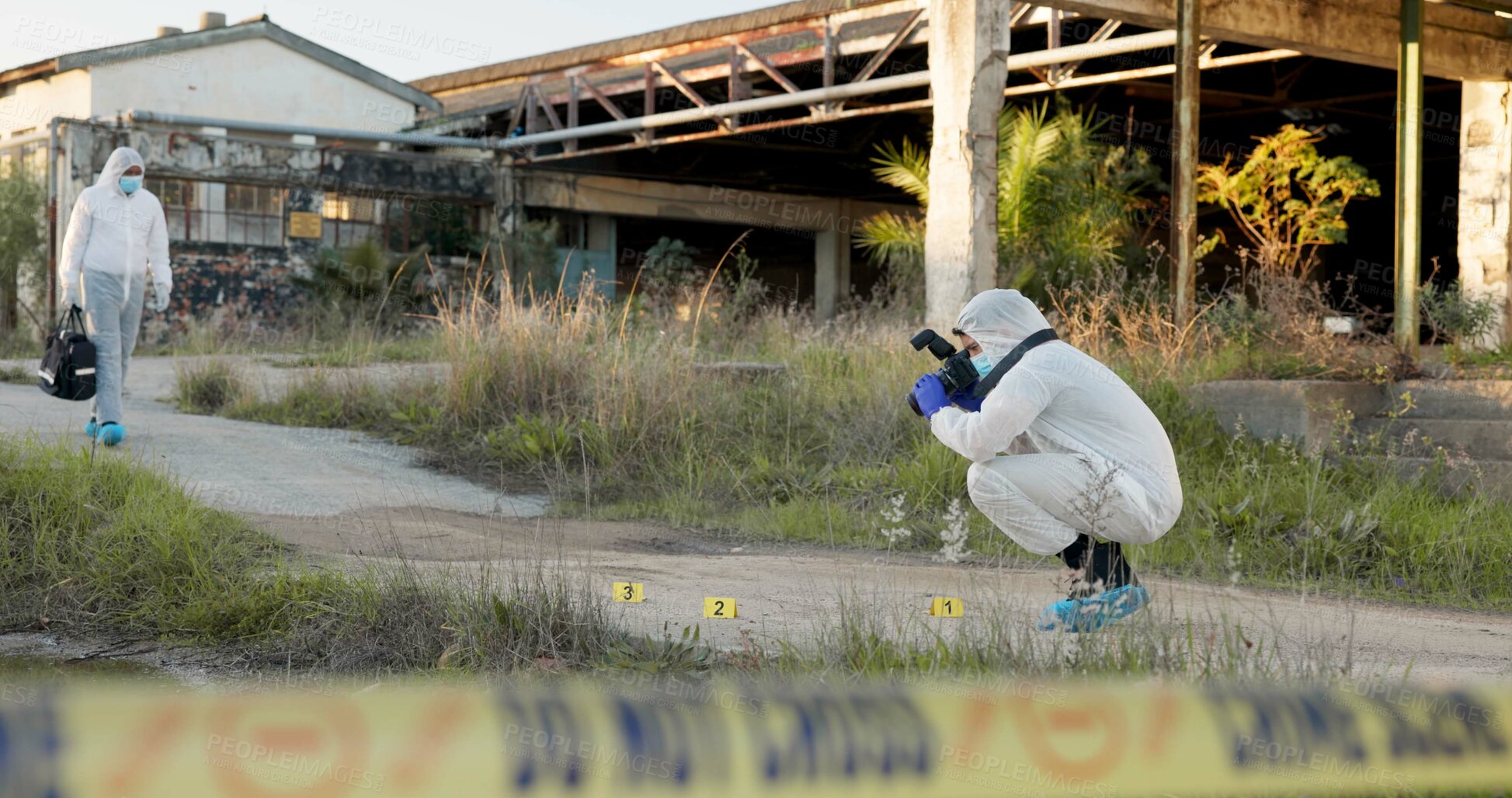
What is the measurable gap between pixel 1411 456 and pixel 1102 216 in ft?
18.3

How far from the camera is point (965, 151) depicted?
29.2ft

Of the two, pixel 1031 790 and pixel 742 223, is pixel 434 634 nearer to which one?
pixel 1031 790

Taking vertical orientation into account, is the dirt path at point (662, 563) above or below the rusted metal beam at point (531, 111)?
below

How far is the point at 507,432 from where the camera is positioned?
8195mm

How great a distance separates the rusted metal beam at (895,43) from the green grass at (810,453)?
15.8 ft

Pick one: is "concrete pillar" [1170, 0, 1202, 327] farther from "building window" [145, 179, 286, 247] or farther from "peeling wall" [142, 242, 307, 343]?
"building window" [145, 179, 286, 247]

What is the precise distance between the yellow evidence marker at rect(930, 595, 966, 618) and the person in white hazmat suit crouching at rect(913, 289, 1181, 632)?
0.29 m

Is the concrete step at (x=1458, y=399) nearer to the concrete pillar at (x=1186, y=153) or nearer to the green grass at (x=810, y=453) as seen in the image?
the green grass at (x=810, y=453)

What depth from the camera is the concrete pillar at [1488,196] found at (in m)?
10.2

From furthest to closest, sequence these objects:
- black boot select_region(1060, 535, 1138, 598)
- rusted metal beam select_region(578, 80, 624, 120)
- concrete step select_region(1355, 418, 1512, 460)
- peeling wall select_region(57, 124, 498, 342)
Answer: rusted metal beam select_region(578, 80, 624, 120) < peeling wall select_region(57, 124, 498, 342) < concrete step select_region(1355, 418, 1512, 460) < black boot select_region(1060, 535, 1138, 598)

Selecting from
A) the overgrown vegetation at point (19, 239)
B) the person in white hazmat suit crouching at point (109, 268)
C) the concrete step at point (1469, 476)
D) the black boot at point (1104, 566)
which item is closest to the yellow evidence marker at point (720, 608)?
the black boot at point (1104, 566)

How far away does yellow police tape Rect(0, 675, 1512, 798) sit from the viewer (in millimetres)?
1234

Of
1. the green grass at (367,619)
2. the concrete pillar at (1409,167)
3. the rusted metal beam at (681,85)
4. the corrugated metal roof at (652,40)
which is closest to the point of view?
the green grass at (367,619)

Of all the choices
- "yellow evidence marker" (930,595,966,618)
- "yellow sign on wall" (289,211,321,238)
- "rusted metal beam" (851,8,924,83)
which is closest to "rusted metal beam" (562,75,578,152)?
"yellow sign on wall" (289,211,321,238)
